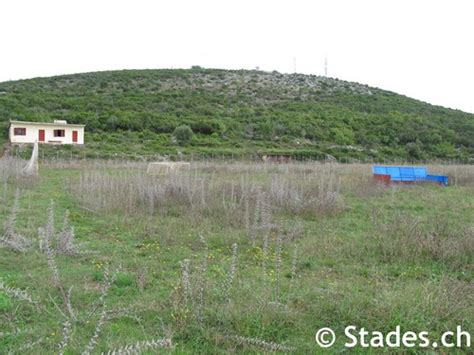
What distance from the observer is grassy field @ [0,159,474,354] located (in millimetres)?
3189

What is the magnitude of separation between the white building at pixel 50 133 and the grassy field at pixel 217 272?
73.5 ft

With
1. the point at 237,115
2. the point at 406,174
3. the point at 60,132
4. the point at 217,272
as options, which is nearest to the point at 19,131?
the point at 60,132

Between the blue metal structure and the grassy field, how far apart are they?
5665mm

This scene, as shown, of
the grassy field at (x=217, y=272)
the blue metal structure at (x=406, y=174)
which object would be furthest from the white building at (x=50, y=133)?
the grassy field at (x=217, y=272)

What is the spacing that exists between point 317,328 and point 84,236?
13.5 feet

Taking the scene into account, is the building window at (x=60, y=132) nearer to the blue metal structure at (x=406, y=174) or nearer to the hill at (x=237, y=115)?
the hill at (x=237, y=115)

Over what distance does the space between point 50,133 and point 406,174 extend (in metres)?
24.5

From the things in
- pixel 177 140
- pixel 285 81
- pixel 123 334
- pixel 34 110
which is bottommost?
pixel 123 334

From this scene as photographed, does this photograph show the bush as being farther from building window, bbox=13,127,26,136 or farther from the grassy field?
the grassy field

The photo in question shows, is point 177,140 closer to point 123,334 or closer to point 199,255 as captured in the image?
point 199,255

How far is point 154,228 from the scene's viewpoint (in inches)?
263

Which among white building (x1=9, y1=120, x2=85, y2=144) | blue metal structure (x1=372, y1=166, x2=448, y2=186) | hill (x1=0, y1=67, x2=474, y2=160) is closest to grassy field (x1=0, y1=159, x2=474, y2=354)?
blue metal structure (x1=372, y1=166, x2=448, y2=186)

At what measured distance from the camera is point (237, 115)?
137 feet

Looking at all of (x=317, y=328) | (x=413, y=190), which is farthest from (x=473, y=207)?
(x=317, y=328)
